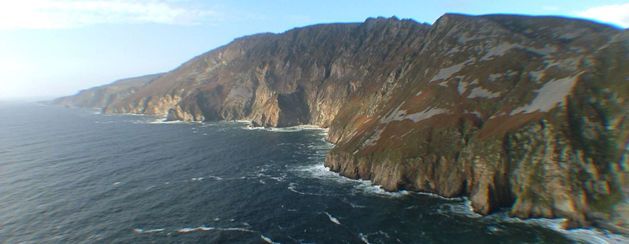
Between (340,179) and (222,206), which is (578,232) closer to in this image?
(340,179)

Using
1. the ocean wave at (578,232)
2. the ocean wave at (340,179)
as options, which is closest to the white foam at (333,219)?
the ocean wave at (340,179)

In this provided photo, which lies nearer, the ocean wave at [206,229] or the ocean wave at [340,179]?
the ocean wave at [206,229]

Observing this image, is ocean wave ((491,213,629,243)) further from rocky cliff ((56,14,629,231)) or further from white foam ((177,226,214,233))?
white foam ((177,226,214,233))

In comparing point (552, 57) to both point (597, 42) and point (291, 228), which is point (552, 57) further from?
point (291, 228)

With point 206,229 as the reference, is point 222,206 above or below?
above

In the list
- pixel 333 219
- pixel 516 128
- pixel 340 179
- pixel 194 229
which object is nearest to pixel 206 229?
pixel 194 229

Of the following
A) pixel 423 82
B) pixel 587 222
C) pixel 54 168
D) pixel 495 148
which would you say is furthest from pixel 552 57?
pixel 54 168

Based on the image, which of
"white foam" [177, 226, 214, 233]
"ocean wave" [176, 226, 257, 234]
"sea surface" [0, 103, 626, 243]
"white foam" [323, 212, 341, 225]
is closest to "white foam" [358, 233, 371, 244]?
"sea surface" [0, 103, 626, 243]

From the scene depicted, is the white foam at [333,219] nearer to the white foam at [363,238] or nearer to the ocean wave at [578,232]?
the white foam at [363,238]
